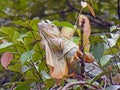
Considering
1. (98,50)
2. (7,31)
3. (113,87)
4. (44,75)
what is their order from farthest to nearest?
(98,50) < (7,31) < (44,75) < (113,87)

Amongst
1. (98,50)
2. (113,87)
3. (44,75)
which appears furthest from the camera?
(98,50)

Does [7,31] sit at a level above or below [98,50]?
above

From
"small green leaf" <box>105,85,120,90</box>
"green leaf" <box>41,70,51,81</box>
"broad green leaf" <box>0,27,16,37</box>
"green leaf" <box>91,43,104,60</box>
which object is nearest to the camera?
"small green leaf" <box>105,85,120,90</box>

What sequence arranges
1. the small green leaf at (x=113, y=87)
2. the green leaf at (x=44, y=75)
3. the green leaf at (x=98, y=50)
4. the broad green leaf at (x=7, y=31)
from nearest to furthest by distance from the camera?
the small green leaf at (x=113, y=87)
the green leaf at (x=44, y=75)
the broad green leaf at (x=7, y=31)
the green leaf at (x=98, y=50)

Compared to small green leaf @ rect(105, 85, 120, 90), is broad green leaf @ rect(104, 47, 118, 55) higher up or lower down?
higher up

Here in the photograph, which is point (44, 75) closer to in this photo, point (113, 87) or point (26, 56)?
point (26, 56)

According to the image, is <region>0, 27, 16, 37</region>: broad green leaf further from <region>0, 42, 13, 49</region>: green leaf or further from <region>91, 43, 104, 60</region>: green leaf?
<region>91, 43, 104, 60</region>: green leaf

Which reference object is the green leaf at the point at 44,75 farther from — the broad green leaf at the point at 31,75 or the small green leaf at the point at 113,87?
the small green leaf at the point at 113,87

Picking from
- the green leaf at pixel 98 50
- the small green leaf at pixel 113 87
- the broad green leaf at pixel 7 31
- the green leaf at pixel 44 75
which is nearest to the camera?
the small green leaf at pixel 113 87

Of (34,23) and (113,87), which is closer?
(113,87)

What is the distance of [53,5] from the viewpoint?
287cm

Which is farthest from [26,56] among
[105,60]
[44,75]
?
[105,60]

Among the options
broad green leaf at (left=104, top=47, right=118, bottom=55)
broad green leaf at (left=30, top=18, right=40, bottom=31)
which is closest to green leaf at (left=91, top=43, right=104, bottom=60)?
broad green leaf at (left=104, top=47, right=118, bottom=55)

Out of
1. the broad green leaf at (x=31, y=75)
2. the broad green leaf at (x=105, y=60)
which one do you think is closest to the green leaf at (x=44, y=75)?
the broad green leaf at (x=31, y=75)
